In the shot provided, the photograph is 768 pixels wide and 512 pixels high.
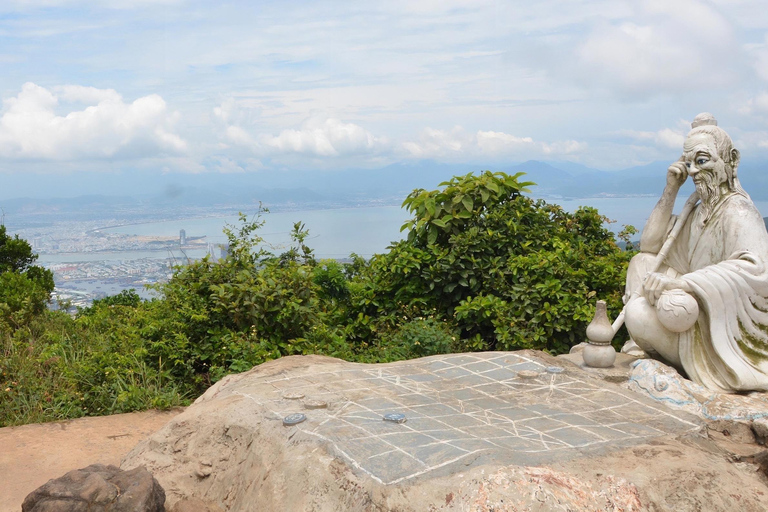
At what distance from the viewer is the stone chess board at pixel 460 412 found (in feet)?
12.2

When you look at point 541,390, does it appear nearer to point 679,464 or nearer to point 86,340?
point 679,464

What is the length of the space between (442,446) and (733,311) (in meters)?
2.53

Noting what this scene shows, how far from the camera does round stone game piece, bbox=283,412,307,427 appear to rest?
13.9 ft

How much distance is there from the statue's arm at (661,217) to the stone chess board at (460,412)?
131 centimetres

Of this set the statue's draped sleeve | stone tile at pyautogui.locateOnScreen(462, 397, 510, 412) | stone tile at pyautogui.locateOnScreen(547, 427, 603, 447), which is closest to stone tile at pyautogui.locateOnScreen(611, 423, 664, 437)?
stone tile at pyautogui.locateOnScreen(547, 427, 603, 447)

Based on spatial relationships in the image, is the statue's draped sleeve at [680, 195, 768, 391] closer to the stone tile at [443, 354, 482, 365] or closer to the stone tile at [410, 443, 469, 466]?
the stone tile at [443, 354, 482, 365]

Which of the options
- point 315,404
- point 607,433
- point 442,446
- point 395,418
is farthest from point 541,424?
point 315,404

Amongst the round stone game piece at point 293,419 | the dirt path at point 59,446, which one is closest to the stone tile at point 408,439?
the round stone game piece at point 293,419

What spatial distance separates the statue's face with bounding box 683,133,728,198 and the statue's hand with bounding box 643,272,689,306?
2.65 feet

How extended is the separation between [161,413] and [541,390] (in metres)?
3.54

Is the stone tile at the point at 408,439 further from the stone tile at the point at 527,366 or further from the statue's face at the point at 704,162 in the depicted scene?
the statue's face at the point at 704,162

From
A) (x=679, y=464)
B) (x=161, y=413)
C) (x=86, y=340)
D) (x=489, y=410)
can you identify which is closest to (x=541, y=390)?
(x=489, y=410)

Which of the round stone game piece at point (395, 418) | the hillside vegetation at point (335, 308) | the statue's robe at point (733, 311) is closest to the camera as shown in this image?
the round stone game piece at point (395, 418)

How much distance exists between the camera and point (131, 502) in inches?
147
